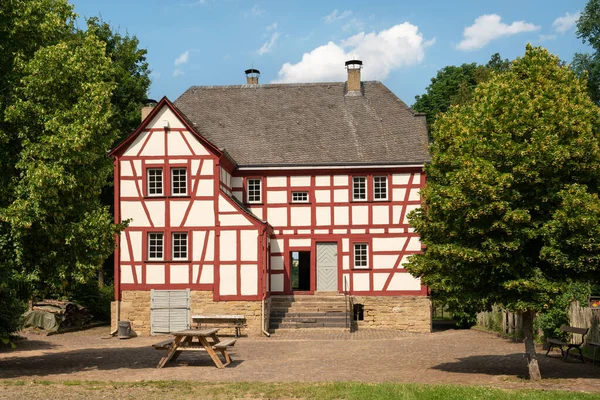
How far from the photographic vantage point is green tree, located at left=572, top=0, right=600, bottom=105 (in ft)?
130

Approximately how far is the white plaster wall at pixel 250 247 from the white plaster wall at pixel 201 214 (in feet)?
4.84

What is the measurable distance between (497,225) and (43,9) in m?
12.1

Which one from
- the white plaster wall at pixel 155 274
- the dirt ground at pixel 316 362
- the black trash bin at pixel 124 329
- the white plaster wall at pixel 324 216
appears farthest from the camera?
the white plaster wall at pixel 324 216

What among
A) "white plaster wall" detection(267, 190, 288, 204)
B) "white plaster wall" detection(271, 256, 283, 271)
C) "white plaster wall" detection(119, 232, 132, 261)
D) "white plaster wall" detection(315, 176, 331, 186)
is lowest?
"white plaster wall" detection(271, 256, 283, 271)

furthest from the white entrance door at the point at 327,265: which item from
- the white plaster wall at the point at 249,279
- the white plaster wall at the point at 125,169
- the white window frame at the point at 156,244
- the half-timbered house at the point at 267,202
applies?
the white plaster wall at the point at 125,169

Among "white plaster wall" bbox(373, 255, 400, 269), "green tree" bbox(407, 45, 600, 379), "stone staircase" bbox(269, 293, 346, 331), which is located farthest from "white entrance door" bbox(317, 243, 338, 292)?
"green tree" bbox(407, 45, 600, 379)

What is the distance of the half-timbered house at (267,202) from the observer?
90.8ft

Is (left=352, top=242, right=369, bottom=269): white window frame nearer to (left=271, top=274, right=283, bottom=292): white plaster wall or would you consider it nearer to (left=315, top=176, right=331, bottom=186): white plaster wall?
(left=315, top=176, right=331, bottom=186): white plaster wall

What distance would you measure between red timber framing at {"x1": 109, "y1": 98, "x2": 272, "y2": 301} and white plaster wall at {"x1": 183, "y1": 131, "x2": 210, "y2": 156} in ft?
0.13

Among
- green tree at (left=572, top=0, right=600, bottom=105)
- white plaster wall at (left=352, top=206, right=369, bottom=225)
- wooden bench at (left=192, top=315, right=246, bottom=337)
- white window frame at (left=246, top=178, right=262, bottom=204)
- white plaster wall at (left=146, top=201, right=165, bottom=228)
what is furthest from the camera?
green tree at (left=572, top=0, right=600, bottom=105)

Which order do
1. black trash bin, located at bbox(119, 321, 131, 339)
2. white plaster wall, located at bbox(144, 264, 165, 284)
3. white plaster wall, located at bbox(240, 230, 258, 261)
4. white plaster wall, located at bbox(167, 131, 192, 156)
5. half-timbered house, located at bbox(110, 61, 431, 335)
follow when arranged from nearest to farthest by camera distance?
black trash bin, located at bbox(119, 321, 131, 339) < white plaster wall, located at bbox(240, 230, 258, 261) < half-timbered house, located at bbox(110, 61, 431, 335) < white plaster wall, located at bbox(144, 264, 165, 284) < white plaster wall, located at bbox(167, 131, 192, 156)

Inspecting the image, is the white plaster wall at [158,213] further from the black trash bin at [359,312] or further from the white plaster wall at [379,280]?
the white plaster wall at [379,280]

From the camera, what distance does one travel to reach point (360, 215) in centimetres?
3012

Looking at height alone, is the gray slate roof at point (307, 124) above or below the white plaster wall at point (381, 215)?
above
